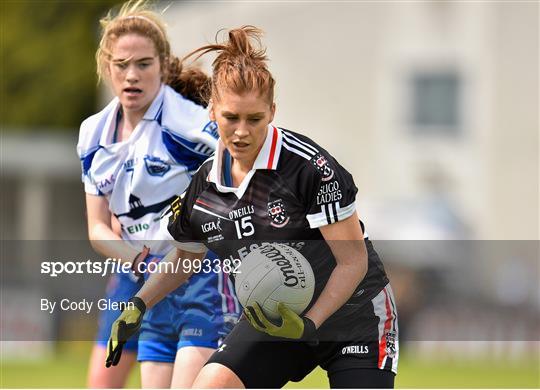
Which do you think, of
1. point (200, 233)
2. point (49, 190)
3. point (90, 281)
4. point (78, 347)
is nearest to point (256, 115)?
point (200, 233)

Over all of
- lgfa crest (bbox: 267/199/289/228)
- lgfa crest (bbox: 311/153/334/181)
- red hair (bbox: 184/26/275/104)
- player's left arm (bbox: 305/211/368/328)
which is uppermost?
red hair (bbox: 184/26/275/104)

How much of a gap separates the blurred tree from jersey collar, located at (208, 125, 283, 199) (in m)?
32.1

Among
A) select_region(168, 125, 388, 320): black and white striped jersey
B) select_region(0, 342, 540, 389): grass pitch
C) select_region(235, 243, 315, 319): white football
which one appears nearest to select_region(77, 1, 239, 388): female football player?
select_region(168, 125, 388, 320): black and white striped jersey

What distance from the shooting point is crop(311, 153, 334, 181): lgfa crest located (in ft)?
16.5

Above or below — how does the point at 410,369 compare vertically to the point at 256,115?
above

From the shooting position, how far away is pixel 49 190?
1197 inches

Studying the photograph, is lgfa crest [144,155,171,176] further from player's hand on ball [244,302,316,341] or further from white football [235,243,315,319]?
player's hand on ball [244,302,316,341]

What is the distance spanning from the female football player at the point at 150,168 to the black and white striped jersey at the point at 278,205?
2.46 ft

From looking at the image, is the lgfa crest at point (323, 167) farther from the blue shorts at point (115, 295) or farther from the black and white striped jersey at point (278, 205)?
the blue shorts at point (115, 295)

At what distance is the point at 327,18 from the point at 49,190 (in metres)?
8.21

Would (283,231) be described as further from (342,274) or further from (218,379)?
(218,379)

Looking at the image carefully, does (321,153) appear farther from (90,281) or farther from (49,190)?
(49,190)

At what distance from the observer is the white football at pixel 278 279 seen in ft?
17.1

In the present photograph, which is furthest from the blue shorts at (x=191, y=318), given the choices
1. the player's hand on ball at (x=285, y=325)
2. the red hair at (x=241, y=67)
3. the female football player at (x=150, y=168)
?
the red hair at (x=241, y=67)
